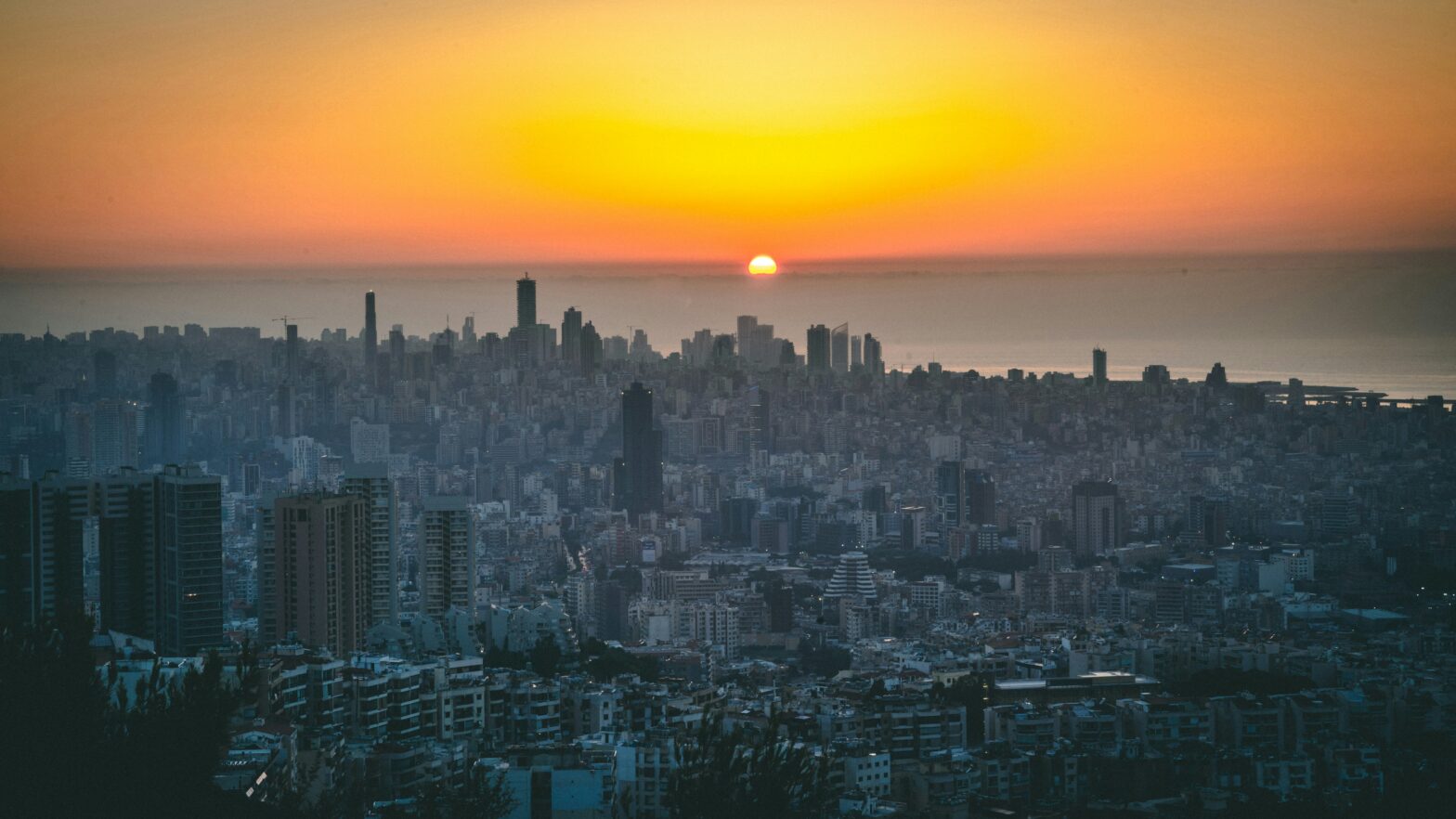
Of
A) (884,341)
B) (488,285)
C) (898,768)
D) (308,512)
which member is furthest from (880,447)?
(898,768)

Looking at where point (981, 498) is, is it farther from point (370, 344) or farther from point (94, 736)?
point (94, 736)

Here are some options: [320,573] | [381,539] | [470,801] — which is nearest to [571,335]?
[381,539]

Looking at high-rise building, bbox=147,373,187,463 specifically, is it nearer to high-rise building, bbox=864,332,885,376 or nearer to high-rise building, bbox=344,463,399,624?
high-rise building, bbox=344,463,399,624

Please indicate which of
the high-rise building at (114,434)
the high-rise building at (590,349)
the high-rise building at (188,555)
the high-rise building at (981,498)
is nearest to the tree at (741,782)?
the high-rise building at (188,555)

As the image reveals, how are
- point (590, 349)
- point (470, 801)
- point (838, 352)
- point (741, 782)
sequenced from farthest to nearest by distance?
point (838, 352)
point (590, 349)
point (470, 801)
point (741, 782)

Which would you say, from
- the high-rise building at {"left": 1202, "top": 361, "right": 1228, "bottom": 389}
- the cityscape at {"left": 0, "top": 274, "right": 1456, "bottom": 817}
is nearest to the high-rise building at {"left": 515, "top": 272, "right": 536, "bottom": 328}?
the cityscape at {"left": 0, "top": 274, "right": 1456, "bottom": 817}

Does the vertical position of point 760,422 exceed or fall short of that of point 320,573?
it exceeds it

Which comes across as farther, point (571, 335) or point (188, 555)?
point (571, 335)
